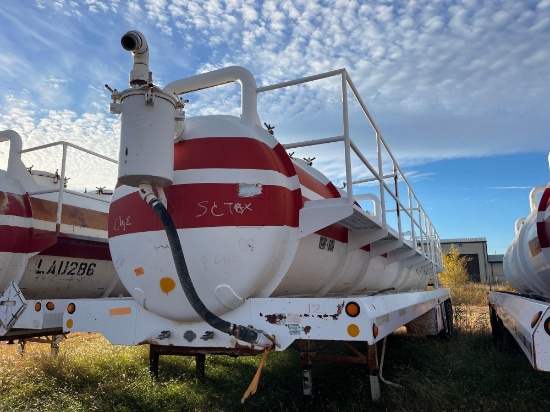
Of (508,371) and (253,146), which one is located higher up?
(253,146)

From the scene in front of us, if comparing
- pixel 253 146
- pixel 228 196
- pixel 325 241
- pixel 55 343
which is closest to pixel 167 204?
pixel 228 196

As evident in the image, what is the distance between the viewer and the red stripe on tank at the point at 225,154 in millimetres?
3611

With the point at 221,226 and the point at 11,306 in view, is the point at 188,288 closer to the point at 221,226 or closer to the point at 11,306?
the point at 221,226

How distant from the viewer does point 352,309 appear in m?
3.08

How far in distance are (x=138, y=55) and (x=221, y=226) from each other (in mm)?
1416

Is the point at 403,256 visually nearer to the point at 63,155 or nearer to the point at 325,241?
the point at 325,241

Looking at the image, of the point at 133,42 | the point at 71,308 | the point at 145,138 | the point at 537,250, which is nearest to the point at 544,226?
the point at 537,250

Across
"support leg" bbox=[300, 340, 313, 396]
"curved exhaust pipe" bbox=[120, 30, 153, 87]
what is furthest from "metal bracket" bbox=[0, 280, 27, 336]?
"support leg" bbox=[300, 340, 313, 396]

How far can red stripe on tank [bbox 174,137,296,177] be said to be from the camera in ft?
11.8

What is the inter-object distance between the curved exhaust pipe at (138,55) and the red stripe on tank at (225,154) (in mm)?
616

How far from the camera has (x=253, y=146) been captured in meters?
3.69

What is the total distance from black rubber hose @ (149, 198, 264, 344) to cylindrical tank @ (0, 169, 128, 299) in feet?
9.98

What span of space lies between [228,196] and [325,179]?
1818 mm

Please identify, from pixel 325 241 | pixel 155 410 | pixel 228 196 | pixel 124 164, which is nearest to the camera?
pixel 124 164
